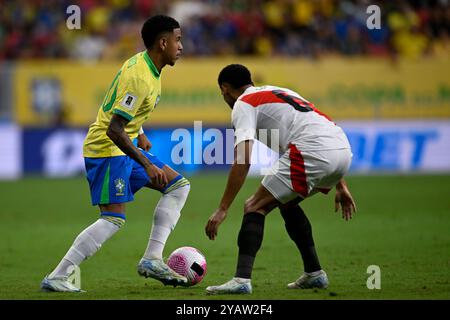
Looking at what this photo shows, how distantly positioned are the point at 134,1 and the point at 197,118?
4.27m

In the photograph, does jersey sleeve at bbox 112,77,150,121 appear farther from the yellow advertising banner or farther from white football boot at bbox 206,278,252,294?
the yellow advertising banner

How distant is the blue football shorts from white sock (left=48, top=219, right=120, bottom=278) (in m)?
0.23

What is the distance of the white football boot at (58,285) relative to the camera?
763 cm

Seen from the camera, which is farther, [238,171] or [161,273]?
[161,273]

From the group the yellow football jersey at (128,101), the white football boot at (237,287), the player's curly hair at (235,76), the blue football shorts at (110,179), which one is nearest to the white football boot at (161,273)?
the blue football shorts at (110,179)

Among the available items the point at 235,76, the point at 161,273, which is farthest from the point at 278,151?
the point at 161,273

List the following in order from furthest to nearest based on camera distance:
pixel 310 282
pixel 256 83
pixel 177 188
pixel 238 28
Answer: pixel 238 28 < pixel 256 83 < pixel 177 188 < pixel 310 282

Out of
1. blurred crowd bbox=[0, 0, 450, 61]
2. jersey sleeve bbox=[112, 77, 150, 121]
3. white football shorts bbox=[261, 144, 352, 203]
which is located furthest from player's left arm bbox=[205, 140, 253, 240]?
blurred crowd bbox=[0, 0, 450, 61]

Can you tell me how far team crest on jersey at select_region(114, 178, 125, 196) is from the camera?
7.78 meters

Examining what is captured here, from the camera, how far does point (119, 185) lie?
7793 millimetres

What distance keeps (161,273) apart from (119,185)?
0.89 metres

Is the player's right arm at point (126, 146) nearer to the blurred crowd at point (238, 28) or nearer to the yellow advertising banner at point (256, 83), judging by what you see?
the yellow advertising banner at point (256, 83)

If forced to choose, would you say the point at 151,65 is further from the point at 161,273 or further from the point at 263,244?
the point at 263,244
